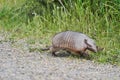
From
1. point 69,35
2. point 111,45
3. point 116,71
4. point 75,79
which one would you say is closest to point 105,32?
point 111,45

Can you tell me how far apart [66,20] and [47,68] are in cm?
257

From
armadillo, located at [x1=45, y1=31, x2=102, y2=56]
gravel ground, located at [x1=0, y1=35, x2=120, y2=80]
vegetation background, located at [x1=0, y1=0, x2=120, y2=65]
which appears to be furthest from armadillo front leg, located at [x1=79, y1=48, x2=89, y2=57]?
vegetation background, located at [x1=0, y1=0, x2=120, y2=65]

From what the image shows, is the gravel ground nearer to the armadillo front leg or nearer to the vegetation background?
the armadillo front leg

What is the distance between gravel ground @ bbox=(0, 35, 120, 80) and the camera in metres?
5.70

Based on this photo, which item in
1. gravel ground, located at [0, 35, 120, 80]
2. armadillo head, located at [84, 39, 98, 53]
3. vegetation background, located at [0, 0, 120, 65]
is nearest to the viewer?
gravel ground, located at [0, 35, 120, 80]

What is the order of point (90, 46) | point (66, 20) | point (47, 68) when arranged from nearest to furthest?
1. point (47, 68)
2. point (90, 46)
3. point (66, 20)

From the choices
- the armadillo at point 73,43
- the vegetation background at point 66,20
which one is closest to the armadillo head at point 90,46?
the armadillo at point 73,43

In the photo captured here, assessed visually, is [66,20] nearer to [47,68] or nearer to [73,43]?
[73,43]

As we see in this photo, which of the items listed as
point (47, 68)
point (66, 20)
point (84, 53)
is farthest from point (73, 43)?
point (66, 20)

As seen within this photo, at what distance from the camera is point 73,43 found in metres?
6.81

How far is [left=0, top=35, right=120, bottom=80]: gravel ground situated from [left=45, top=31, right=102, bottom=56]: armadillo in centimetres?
14

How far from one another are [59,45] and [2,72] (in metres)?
1.37

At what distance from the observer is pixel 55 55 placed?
710 centimetres

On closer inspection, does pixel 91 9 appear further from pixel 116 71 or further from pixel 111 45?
pixel 116 71
